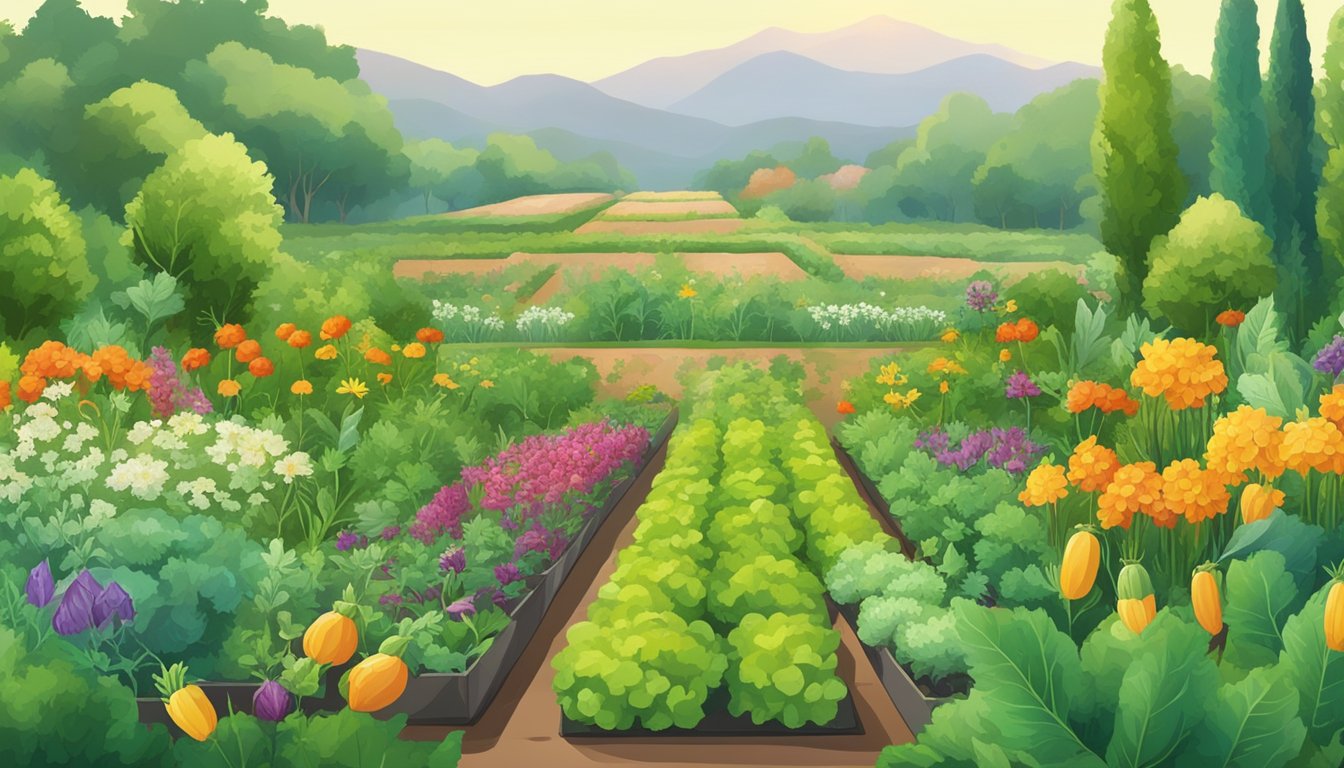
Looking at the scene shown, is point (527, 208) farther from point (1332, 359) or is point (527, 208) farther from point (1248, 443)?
point (1248, 443)

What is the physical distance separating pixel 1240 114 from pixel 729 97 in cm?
518

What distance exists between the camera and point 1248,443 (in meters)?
2.68

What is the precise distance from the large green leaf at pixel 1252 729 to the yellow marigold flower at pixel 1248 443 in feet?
4.60

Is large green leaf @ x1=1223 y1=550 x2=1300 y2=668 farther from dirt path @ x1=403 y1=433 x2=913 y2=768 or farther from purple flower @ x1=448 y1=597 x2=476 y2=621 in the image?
purple flower @ x1=448 y1=597 x2=476 y2=621

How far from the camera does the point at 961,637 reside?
146 centimetres

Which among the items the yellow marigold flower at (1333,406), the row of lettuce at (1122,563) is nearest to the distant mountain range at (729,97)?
the row of lettuce at (1122,563)

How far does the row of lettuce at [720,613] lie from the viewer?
9.49 ft

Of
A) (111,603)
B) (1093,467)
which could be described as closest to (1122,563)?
(1093,467)

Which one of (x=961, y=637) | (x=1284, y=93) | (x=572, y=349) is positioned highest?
(x=1284, y=93)

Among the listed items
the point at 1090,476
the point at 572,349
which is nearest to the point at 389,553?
the point at 1090,476

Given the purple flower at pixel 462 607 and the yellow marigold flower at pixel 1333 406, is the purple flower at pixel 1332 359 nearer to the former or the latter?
the yellow marigold flower at pixel 1333 406

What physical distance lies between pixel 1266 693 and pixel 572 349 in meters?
8.10

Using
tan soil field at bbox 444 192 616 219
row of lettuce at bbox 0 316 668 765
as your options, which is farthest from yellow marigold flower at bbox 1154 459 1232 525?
tan soil field at bbox 444 192 616 219

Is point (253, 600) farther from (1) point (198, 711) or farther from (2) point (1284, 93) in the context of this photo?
(2) point (1284, 93)
